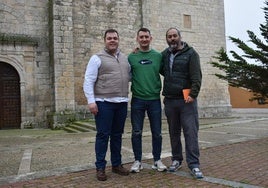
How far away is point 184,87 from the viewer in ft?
14.2

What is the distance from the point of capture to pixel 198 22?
16.9m

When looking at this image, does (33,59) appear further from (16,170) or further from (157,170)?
(157,170)

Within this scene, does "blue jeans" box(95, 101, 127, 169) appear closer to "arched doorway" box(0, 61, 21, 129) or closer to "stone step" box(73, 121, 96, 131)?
"stone step" box(73, 121, 96, 131)

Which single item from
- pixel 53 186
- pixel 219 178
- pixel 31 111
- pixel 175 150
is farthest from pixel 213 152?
pixel 31 111

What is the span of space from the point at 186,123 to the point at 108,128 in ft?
3.35

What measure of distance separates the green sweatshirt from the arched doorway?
9.61 m

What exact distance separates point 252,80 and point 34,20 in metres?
9.22

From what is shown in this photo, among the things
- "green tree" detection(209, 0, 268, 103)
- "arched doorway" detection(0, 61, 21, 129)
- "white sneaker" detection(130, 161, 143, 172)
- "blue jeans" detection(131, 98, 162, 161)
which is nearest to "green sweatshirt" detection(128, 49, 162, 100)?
"blue jeans" detection(131, 98, 162, 161)

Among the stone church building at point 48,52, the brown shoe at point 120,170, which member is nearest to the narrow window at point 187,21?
the stone church building at point 48,52

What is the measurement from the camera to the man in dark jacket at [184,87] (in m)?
4.27

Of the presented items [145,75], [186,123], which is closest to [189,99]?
[186,123]

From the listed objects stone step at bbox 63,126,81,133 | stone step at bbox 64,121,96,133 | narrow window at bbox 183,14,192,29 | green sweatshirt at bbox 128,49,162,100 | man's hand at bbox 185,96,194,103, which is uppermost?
narrow window at bbox 183,14,192,29

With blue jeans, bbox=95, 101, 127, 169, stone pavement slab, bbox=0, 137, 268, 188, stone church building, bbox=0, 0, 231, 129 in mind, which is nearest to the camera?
stone pavement slab, bbox=0, 137, 268, 188

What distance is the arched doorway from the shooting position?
1271 centimetres
